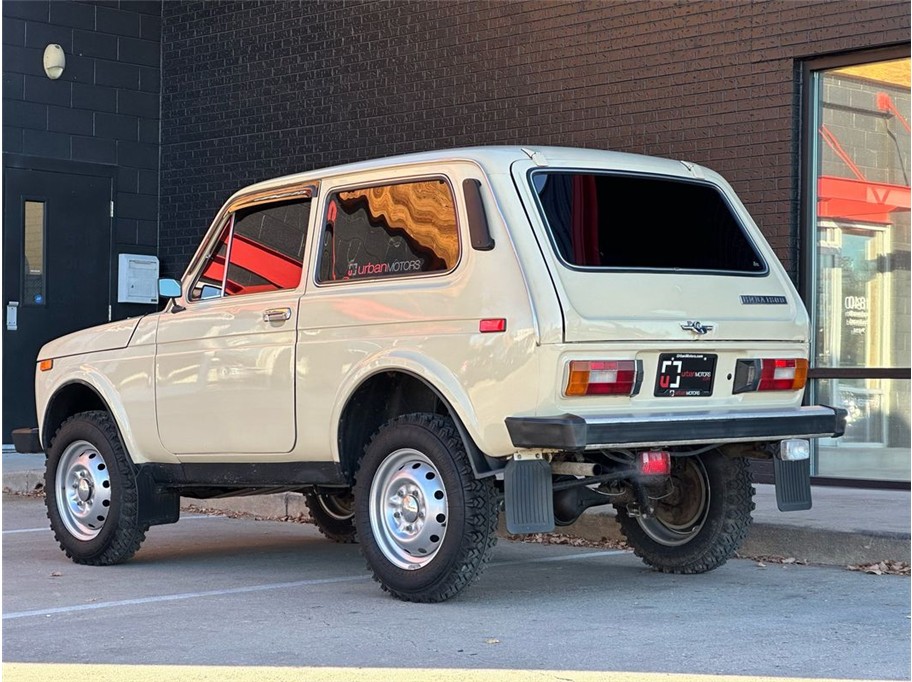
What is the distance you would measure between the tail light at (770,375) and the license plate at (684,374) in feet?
0.64

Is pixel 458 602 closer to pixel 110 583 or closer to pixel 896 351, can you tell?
pixel 110 583

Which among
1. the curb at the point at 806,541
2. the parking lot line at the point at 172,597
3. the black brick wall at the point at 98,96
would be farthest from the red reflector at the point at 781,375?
the black brick wall at the point at 98,96

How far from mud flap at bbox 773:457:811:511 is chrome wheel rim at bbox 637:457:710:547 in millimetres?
446

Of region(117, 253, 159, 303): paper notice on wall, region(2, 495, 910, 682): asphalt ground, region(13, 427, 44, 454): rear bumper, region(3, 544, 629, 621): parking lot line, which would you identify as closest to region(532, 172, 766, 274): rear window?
region(2, 495, 910, 682): asphalt ground

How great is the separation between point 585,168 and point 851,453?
5.04 metres

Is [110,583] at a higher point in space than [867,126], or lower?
lower

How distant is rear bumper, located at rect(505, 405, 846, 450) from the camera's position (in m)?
6.28

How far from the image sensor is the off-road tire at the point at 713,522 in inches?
302

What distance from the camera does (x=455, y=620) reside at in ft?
21.1

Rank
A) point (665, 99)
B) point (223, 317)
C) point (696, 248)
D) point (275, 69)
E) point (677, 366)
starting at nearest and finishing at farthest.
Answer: point (677, 366)
point (696, 248)
point (223, 317)
point (665, 99)
point (275, 69)

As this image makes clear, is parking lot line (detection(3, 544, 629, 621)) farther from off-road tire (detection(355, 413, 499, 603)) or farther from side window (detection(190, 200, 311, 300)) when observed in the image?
side window (detection(190, 200, 311, 300))

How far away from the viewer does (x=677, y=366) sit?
6.82 metres

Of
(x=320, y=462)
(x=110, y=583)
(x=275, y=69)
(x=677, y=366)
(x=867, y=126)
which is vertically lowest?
(x=110, y=583)

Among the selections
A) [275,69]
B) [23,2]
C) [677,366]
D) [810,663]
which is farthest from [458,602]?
[23,2]
